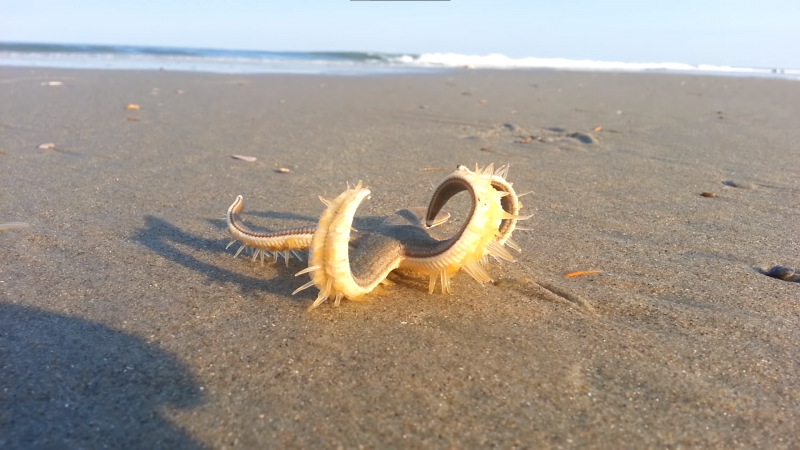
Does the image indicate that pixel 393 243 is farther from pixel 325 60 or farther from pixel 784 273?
pixel 325 60

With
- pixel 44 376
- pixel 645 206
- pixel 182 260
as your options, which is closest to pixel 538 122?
pixel 645 206

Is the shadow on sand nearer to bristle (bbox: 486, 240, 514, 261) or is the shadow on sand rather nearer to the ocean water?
bristle (bbox: 486, 240, 514, 261)

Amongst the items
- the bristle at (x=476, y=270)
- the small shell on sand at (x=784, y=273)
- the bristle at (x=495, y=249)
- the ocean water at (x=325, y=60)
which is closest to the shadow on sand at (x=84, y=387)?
the bristle at (x=476, y=270)

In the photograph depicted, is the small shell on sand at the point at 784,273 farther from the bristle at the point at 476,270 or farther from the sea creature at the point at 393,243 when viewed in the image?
the bristle at the point at 476,270

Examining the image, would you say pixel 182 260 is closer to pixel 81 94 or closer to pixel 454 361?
pixel 454 361

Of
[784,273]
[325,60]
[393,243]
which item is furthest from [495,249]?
[325,60]

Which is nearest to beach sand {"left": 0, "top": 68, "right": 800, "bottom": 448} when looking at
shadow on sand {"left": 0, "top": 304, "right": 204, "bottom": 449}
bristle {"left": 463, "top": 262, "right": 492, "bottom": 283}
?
shadow on sand {"left": 0, "top": 304, "right": 204, "bottom": 449}
